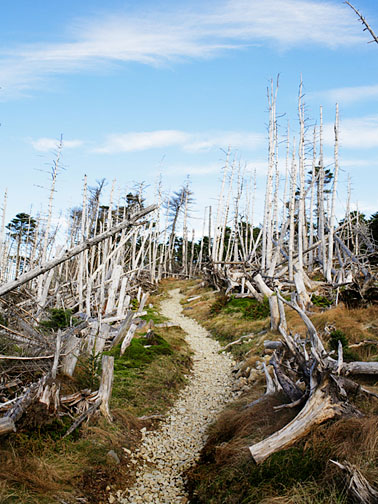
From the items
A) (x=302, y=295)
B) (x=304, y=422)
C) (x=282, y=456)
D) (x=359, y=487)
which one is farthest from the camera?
(x=302, y=295)

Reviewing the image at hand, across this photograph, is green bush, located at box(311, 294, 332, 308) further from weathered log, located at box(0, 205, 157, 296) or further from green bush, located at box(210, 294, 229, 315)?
weathered log, located at box(0, 205, 157, 296)

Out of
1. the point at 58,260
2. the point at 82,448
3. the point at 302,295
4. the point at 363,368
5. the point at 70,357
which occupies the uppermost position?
the point at 58,260

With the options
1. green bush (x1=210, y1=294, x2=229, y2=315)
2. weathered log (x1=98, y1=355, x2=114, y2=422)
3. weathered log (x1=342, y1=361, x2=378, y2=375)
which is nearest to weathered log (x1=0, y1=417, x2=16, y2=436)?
weathered log (x1=98, y1=355, x2=114, y2=422)

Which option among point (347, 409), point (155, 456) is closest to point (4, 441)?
point (155, 456)

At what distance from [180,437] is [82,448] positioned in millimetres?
1790

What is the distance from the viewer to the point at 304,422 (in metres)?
4.23

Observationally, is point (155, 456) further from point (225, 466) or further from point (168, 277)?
point (168, 277)

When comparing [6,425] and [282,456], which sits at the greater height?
[6,425]

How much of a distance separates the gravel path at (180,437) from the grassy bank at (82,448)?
19cm

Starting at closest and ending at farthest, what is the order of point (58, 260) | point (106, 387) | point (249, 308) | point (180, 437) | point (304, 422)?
point (304, 422), point (58, 260), point (106, 387), point (180, 437), point (249, 308)

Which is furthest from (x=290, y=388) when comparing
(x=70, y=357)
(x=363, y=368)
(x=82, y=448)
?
(x=70, y=357)

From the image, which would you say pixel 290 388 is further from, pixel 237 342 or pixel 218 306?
pixel 218 306

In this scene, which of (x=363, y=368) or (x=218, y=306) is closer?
(x=363, y=368)

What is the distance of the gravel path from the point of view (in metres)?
4.55
